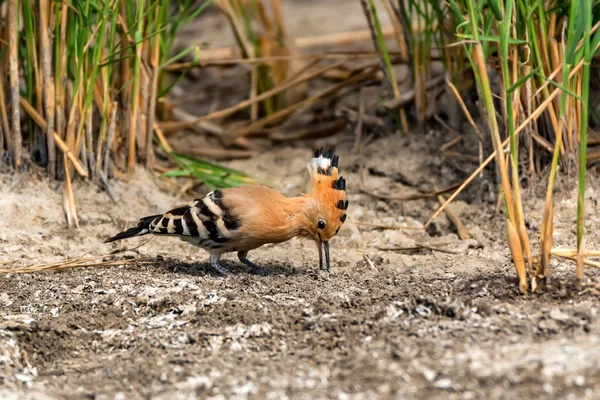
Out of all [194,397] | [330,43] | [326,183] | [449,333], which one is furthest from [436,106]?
→ [194,397]

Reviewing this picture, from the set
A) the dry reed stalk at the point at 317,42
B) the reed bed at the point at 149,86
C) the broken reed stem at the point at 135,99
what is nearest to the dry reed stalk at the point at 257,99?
the reed bed at the point at 149,86

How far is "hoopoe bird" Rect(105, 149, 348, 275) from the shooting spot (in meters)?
3.98

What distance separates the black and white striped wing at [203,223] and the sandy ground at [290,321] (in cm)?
17

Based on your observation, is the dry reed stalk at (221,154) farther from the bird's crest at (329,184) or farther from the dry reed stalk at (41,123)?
the bird's crest at (329,184)

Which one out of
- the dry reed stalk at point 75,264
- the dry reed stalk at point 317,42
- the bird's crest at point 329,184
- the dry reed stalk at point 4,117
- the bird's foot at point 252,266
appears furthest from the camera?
the dry reed stalk at point 317,42

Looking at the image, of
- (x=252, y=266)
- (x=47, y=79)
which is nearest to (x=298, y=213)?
(x=252, y=266)

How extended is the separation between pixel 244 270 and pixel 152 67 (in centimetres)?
136

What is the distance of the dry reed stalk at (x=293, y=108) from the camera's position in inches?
231

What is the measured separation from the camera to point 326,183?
159 inches

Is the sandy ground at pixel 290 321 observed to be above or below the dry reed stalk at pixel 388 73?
below

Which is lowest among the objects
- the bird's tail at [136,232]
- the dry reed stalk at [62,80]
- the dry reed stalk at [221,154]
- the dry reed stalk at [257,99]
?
the bird's tail at [136,232]

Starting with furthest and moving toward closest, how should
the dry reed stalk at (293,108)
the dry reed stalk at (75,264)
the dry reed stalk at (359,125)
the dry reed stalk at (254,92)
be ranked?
the dry reed stalk at (254,92) → the dry reed stalk at (293,108) → the dry reed stalk at (359,125) → the dry reed stalk at (75,264)

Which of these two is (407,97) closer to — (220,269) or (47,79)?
(220,269)

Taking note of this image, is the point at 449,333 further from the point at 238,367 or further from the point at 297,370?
the point at 238,367
